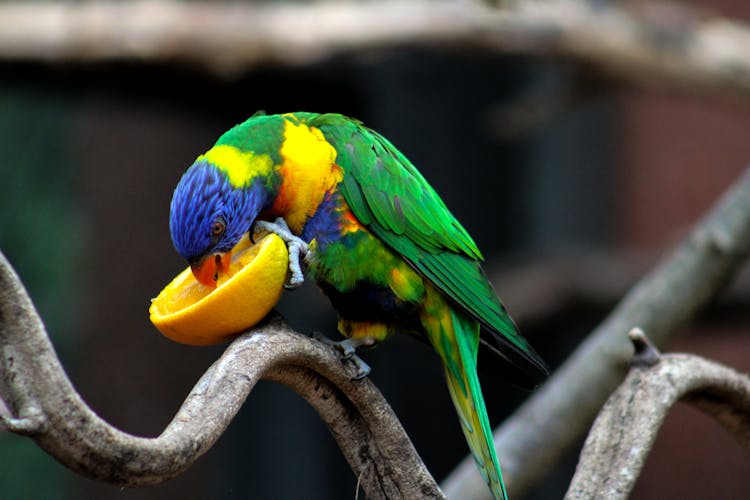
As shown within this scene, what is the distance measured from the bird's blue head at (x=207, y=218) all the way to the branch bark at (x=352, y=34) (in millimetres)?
1828

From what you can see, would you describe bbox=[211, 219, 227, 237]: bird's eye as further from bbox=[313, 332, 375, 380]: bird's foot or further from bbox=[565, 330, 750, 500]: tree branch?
bbox=[565, 330, 750, 500]: tree branch

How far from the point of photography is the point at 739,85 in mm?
3576

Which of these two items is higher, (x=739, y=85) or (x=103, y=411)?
(x=739, y=85)

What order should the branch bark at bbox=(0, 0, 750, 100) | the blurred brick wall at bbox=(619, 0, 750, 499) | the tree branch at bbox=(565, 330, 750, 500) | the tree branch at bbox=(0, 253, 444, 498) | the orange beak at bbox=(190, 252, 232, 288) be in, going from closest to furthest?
the tree branch at bbox=(0, 253, 444, 498)
the tree branch at bbox=(565, 330, 750, 500)
the orange beak at bbox=(190, 252, 232, 288)
the branch bark at bbox=(0, 0, 750, 100)
the blurred brick wall at bbox=(619, 0, 750, 499)

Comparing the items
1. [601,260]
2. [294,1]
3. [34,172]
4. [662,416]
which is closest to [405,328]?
[662,416]

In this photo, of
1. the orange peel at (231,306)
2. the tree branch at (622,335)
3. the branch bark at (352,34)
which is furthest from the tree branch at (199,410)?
the branch bark at (352,34)

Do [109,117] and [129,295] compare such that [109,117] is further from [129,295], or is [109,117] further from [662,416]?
[662,416]

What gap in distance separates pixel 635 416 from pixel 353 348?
51 centimetres

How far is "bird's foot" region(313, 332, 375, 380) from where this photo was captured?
1.69 metres

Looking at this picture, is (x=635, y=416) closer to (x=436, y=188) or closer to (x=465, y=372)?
(x=465, y=372)

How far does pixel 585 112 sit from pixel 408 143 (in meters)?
0.91

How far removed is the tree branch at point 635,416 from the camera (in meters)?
1.63

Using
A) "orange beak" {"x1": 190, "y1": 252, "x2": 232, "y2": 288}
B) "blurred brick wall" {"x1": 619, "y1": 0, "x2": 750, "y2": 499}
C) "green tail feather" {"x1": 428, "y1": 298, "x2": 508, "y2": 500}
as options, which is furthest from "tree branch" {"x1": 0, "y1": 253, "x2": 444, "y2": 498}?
"blurred brick wall" {"x1": 619, "y1": 0, "x2": 750, "y2": 499}

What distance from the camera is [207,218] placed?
5.82 feet
